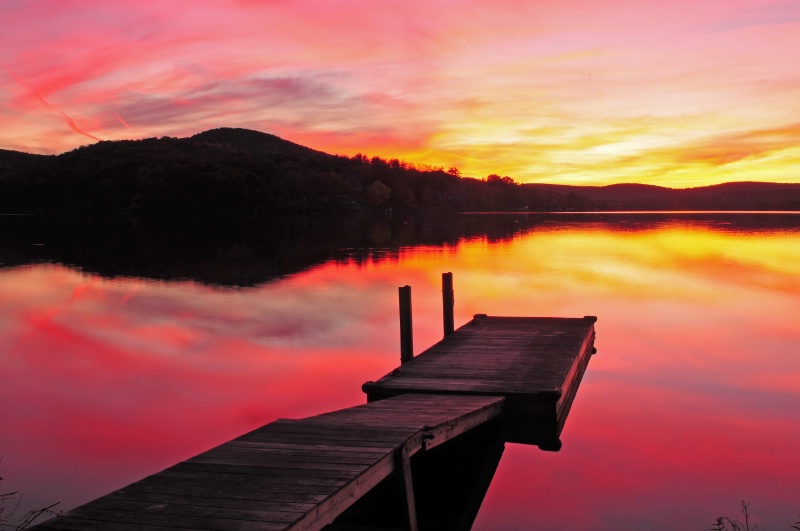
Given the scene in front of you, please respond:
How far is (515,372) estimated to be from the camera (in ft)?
35.7

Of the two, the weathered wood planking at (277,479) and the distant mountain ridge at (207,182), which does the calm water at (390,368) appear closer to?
the weathered wood planking at (277,479)

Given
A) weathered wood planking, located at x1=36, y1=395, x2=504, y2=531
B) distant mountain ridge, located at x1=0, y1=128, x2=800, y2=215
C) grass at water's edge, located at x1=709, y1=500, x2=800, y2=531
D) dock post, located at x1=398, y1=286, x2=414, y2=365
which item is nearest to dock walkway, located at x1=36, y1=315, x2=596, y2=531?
weathered wood planking, located at x1=36, y1=395, x2=504, y2=531

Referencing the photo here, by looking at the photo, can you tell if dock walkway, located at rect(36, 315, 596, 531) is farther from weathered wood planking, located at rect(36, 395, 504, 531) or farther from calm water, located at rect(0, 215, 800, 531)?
calm water, located at rect(0, 215, 800, 531)

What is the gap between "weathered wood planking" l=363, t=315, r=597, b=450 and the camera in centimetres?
968

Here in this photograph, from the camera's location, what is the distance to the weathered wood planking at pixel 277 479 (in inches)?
187

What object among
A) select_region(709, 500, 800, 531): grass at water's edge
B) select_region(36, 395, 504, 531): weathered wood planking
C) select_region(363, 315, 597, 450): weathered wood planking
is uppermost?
select_region(36, 395, 504, 531): weathered wood planking

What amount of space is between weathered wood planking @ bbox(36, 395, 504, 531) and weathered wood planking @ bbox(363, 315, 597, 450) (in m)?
2.20

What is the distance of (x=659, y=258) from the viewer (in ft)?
140

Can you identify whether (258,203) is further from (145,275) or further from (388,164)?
(145,275)

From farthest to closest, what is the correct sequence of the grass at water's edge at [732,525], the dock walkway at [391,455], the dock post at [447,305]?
the dock post at [447,305] → the grass at water's edge at [732,525] → the dock walkway at [391,455]

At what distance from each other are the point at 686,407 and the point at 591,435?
2546 mm

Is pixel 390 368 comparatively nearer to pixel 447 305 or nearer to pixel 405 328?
pixel 447 305

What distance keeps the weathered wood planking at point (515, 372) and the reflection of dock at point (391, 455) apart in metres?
0.02

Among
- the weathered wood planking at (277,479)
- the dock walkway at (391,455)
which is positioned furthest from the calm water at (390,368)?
the weathered wood planking at (277,479)
